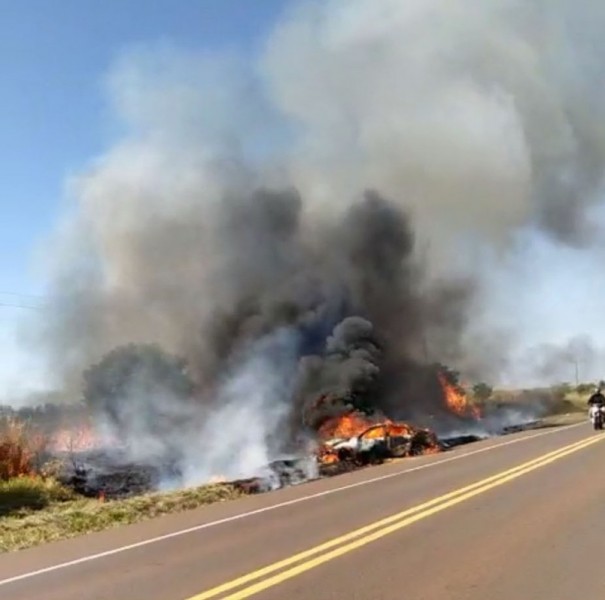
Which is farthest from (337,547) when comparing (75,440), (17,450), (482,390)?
(482,390)

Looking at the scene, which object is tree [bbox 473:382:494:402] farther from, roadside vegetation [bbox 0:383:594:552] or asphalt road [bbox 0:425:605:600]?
asphalt road [bbox 0:425:605:600]

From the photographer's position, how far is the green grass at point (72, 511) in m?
10.7

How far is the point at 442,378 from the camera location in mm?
39125

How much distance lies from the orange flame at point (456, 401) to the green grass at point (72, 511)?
78.8 feet

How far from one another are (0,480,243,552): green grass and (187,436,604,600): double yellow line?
386 centimetres

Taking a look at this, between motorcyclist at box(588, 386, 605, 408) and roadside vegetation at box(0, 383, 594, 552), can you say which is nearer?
roadside vegetation at box(0, 383, 594, 552)

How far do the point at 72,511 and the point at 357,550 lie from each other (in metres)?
6.27

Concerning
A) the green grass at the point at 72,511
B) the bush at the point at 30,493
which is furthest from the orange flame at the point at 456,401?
the bush at the point at 30,493

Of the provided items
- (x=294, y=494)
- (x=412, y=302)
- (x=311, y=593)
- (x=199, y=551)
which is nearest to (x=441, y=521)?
(x=199, y=551)

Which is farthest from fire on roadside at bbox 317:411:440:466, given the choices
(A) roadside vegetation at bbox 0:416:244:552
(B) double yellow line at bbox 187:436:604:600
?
(B) double yellow line at bbox 187:436:604:600

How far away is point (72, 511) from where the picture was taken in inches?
497

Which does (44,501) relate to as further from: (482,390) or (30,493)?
(482,390)

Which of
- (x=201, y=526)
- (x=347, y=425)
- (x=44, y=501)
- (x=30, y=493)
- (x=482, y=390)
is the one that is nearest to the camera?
(x=201, y=526)

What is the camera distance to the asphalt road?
249 inches
